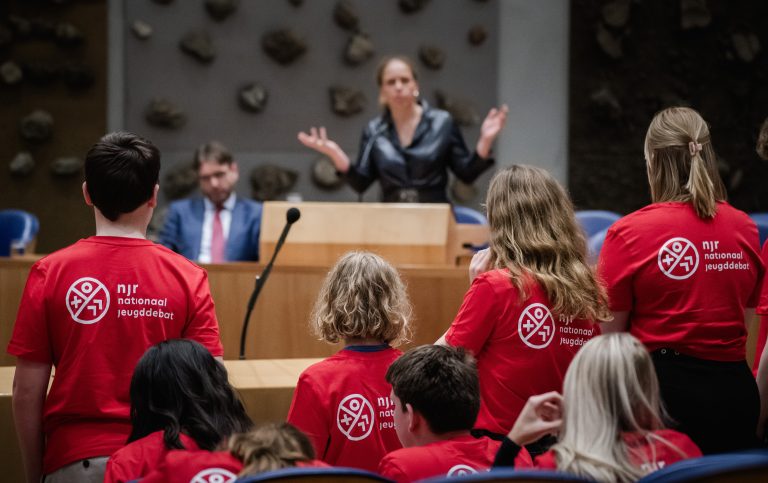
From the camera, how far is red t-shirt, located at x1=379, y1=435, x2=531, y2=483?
185 cm

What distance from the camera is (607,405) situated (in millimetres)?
1740

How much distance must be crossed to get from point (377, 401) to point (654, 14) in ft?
18.2

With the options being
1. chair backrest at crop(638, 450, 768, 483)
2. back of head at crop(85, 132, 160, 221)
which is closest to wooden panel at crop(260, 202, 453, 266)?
back of head at crop(85, 132, 160, 221)

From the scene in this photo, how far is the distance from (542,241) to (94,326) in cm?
102

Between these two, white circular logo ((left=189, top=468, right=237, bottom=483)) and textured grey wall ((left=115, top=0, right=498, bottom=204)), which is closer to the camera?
white circular logo ((left=189, top=468, right=237, bottom=483))

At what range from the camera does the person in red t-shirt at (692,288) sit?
2340 mm

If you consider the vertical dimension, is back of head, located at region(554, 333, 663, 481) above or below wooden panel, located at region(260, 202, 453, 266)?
below

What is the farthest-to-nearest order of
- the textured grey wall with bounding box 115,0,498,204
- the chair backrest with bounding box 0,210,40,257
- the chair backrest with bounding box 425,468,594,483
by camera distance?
the textured grey wall with bounding box 115,0,498,204, the chair backrest with bounding box 0,210,40,257, the chair backrest with bounding box 425,468,594,483

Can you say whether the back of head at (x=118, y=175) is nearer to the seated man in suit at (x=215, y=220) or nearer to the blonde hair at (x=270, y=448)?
the blonde hair at (x=270, y=448)

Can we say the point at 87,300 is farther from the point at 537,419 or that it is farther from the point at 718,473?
the point at 718,473

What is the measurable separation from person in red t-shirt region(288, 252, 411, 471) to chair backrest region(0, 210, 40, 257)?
11.3 ft

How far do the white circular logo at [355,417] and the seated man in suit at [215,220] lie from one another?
106 inches

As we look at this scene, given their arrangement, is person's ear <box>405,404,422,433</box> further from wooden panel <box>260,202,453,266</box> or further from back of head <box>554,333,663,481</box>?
wooden panel <box>260,202,453,266</box>

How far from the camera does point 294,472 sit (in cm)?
152
